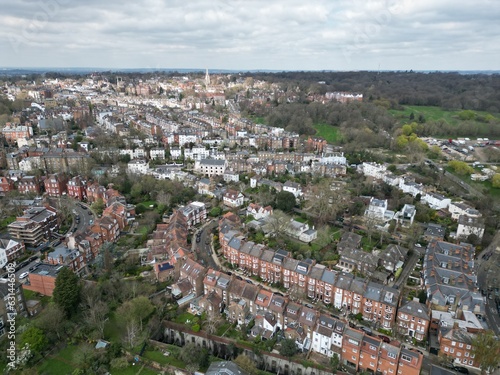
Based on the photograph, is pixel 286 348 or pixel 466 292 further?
pixel 466 292

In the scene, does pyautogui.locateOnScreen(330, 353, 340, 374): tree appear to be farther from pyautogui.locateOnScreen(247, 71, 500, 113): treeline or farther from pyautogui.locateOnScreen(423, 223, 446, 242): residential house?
pyautogui.locateOnScreen(247, 71, 500, 113): treeline

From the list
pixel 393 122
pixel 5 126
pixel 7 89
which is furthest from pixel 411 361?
pixel 7 89

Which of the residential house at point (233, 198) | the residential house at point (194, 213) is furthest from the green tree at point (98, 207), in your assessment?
the residential house at point (233, 198)

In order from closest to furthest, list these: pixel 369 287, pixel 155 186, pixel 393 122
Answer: pixel 369 287 < pixel 155 186 < pixel 393 122

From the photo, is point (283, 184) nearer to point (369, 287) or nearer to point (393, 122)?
point (369, 287)

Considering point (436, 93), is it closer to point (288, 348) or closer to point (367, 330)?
point (367, 330)

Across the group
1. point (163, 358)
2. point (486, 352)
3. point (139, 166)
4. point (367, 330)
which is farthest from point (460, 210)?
point (139, 166)
